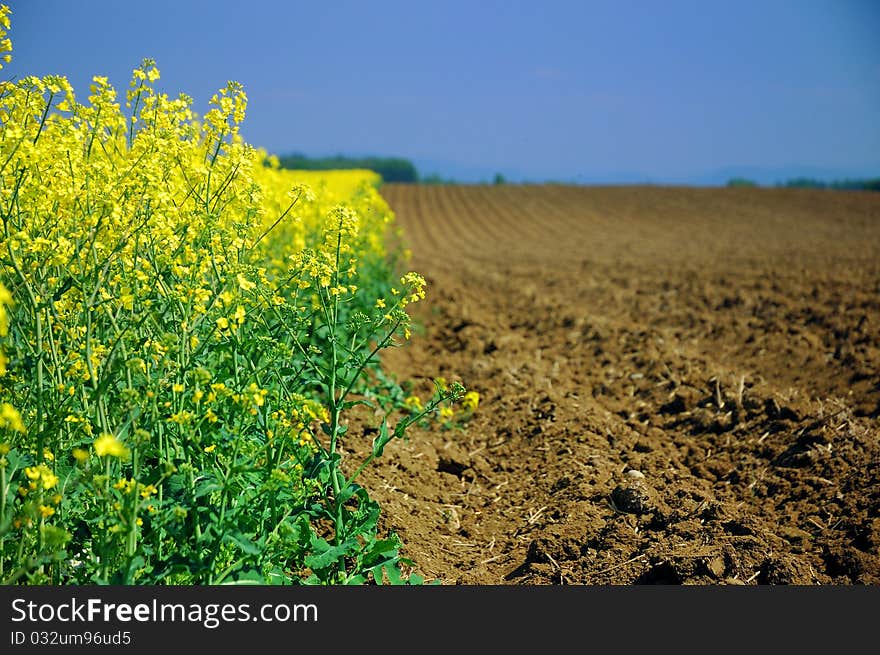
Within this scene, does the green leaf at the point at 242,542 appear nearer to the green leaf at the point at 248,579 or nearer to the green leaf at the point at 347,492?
the green leaf at the point at 248,579

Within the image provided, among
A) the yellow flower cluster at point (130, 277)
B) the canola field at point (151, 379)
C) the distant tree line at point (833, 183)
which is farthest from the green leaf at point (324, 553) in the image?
the distant tree line at point (833, 183)

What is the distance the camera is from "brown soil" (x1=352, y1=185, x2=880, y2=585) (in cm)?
427

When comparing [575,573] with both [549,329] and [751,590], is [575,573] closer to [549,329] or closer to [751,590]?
[751,590]

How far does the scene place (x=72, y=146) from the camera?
3.76 metres

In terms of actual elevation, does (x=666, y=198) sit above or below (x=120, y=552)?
above

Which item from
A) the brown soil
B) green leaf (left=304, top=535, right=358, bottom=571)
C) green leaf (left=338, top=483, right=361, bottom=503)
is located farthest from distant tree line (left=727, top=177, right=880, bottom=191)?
green leaf (left=304, top=535, right=358, bottom=571)

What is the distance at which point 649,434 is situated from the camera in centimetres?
609

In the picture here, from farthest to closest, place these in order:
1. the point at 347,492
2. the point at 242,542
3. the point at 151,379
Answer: the point at 347,492 → the point at 151,379 → the point at 242,542

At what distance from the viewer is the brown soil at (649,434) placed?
427cm

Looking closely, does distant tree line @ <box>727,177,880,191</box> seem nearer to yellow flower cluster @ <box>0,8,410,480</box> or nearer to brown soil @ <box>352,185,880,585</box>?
brown soil @ <box>352,185,880,585</box>

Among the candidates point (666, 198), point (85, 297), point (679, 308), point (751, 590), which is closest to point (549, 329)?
point (679, 308)

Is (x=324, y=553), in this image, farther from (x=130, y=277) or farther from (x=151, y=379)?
(x=130, y=277)

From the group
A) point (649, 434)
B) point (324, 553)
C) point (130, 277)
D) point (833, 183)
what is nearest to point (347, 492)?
point (324, 553)

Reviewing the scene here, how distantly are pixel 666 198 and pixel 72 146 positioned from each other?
37.2 meters
